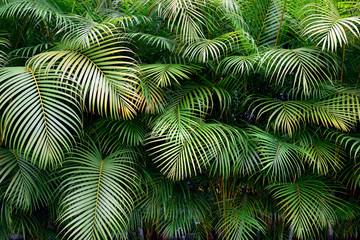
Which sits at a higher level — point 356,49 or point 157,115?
point 356,49

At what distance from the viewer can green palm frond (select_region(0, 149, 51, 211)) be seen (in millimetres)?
1556

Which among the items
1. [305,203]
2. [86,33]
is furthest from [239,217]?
[86,33]

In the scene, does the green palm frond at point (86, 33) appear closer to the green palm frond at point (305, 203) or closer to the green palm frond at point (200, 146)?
the green palm frond at point (200, 146)

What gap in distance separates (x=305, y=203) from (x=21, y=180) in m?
1.45

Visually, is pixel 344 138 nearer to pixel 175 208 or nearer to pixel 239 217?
pixel 239 217

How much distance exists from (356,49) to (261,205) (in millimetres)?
1116

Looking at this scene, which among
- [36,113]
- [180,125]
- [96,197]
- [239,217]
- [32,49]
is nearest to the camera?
[36,113]

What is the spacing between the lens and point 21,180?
5.20 ft

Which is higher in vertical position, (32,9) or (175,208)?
(32,9)

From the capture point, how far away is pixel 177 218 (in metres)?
1.82

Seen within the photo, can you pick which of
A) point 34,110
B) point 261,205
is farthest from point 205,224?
point 34,110

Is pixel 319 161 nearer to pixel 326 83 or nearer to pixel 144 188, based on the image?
pixel 326 83

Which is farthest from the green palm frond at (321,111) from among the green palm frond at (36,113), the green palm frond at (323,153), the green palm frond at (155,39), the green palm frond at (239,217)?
the green palm frond at (36,113)

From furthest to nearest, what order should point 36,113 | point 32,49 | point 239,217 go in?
point 32,49, point 239,217, point 36,113
